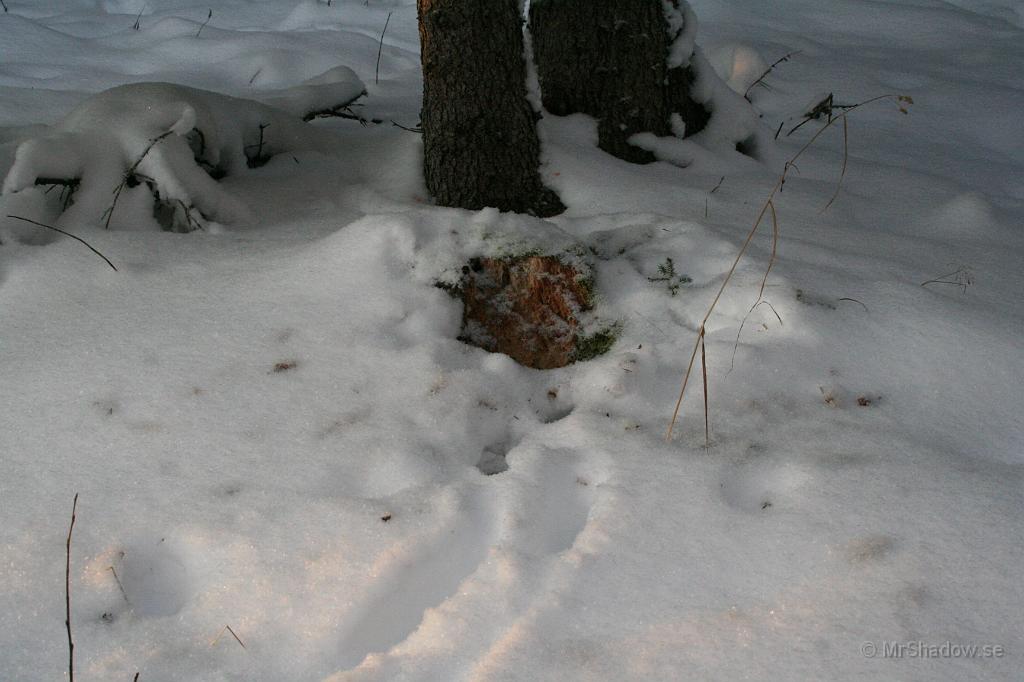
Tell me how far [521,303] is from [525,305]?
0.01 metres

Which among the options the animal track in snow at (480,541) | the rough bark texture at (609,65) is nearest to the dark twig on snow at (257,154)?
the rough bark texture at (609,65)

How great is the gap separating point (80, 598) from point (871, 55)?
16.2 ft

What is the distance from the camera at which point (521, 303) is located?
1.94 m

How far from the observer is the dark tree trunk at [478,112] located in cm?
210

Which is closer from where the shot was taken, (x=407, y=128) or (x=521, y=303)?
(x=521, y=303)

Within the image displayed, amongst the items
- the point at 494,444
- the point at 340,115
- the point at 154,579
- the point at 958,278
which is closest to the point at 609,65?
the point at 340,115

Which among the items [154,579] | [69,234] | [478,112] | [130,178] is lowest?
[154,579]

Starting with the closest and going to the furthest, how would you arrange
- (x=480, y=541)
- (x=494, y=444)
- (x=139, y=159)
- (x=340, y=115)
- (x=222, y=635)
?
(x=222, y=635) < (x=480, y=541) < (x=494, y=444) < (x=139, y=159) < (x=340, y=115)

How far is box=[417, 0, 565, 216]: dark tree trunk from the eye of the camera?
210 cm

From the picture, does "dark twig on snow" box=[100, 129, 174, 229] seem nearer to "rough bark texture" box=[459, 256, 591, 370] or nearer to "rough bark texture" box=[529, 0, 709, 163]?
"rough bark texture" box=[459, 256, 591, 370]

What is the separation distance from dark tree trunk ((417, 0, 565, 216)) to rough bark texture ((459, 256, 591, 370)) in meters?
0.41

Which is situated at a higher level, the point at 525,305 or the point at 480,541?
the point at 525,305

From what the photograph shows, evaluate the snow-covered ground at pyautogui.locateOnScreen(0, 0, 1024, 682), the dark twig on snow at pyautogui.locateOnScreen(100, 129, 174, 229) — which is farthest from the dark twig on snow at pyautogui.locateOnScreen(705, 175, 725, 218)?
the dark twig on snow at pyautogui.locateOnScreen(100, 129, 174, 229)

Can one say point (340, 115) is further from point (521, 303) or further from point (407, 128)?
point (521, 303)
